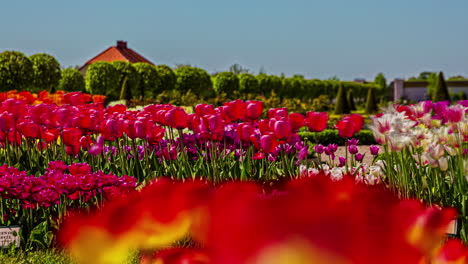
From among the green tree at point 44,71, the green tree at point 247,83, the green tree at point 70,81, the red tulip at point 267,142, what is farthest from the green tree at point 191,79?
the red tulip at point 267,142

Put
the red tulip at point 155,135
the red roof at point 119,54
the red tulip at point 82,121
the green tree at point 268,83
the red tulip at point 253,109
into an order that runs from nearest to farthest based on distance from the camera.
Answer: the red tulip at point 253,109
the red tulip at point 82,121
the red tulip at point 155,135
the green tree at point 268,83
the red roof at point 119,54

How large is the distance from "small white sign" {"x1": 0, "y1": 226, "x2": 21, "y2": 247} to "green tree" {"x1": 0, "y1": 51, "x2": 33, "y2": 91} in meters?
20.7

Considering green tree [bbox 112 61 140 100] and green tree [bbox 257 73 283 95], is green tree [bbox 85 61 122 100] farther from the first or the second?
green tree [bbox 257 73 283 95]

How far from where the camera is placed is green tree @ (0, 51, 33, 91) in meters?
23.4

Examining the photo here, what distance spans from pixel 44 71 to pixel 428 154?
23.3m

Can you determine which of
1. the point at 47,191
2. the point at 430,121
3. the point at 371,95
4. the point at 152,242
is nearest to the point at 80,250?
the point at 152,242

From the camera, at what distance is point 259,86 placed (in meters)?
37.2

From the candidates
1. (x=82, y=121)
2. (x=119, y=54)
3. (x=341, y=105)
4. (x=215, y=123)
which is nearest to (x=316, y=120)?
(x=215, y=123)

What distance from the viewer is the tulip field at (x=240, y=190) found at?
45cm

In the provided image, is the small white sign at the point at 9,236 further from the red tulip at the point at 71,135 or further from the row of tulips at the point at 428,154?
the row of tulips at the point at 428,154

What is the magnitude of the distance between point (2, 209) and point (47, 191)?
94 cm

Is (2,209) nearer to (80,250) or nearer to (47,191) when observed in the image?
(47,191)

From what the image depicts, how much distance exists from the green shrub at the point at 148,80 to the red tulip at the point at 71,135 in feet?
78.9

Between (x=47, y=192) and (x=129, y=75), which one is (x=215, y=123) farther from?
(x=129, y=75)
